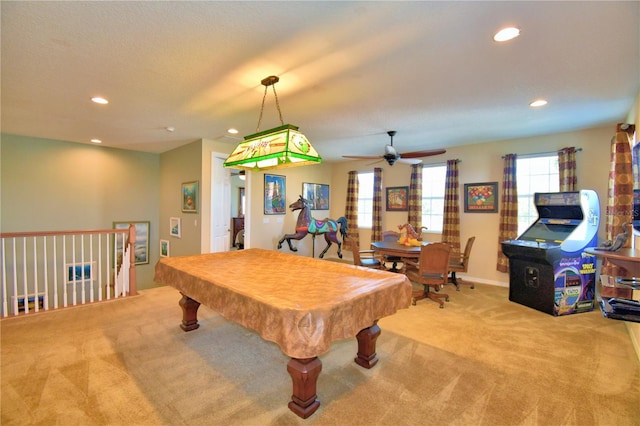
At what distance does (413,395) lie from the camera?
84.6 inches

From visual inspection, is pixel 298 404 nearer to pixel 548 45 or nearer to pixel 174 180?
pixel 548 45

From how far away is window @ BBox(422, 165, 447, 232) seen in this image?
6211 millimetres

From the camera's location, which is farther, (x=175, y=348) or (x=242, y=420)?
(x=175, y=348)

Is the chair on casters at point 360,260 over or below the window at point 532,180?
below

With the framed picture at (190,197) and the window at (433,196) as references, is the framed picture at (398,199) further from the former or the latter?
the framed picture at (190,197)

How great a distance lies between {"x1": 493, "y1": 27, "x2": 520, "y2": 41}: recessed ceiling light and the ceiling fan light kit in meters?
1.64

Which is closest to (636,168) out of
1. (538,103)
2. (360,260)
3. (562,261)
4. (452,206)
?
(538,103)

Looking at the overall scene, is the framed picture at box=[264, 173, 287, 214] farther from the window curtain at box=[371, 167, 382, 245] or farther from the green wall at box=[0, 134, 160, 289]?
the green wall at box=[0, 134, 160, 289]

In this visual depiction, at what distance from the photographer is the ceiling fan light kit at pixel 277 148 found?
2.53 metres

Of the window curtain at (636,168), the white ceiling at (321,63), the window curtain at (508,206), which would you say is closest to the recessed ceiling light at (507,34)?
the white ceiling at (321,63)

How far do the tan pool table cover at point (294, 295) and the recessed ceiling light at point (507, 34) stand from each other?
77.8 inches

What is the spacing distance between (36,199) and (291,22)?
20.2 feet

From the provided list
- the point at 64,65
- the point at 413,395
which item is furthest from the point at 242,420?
the point at 64,65

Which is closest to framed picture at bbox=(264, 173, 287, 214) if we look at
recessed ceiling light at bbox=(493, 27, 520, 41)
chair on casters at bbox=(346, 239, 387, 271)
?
chair on casters at bbox=(346, 239, 387, 271)
